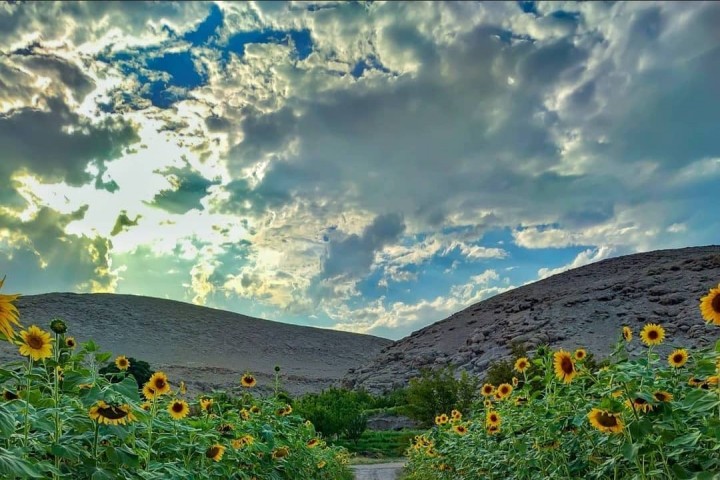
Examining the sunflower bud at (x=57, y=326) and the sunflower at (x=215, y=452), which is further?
the sunflower at (x=215, y=452)

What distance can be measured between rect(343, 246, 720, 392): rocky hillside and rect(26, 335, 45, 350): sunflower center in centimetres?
2820

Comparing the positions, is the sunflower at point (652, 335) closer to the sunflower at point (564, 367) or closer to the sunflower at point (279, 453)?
the sunflower at point (564, 367)

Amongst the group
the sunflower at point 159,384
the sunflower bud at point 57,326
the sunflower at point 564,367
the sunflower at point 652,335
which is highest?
the sunflower at point 652,335

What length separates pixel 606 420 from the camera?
10.2 ft

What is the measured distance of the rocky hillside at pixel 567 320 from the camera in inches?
1289

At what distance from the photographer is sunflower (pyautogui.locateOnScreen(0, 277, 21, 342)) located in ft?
7.14

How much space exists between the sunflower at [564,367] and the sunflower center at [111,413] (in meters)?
2.79

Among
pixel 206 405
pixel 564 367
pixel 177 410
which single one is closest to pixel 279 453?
pixel 206 405

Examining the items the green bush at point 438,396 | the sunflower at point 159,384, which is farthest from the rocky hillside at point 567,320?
the sunflower at point 159,384

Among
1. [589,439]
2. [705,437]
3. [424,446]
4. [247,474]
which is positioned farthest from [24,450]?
[424,446]

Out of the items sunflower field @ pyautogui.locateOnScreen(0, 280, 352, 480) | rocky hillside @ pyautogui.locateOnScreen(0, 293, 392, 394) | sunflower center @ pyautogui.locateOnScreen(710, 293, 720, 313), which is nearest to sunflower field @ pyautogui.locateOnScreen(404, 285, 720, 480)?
sunflower center @ pyautogui.locateOnScreen(710, 293, 720, 313)

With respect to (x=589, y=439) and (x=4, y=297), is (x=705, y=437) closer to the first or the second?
(x=589, y=439)

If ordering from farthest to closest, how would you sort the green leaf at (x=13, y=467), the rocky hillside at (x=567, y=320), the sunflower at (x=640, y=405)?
the rocky hillside at (x=567, y=320) < the sunflower at (x=640, y=405) < the green leaf at (x=13, y=467)

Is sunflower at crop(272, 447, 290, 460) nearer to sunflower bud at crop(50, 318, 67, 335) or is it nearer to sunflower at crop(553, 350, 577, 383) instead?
sunflower at crop(553, 350, 577, 383)
